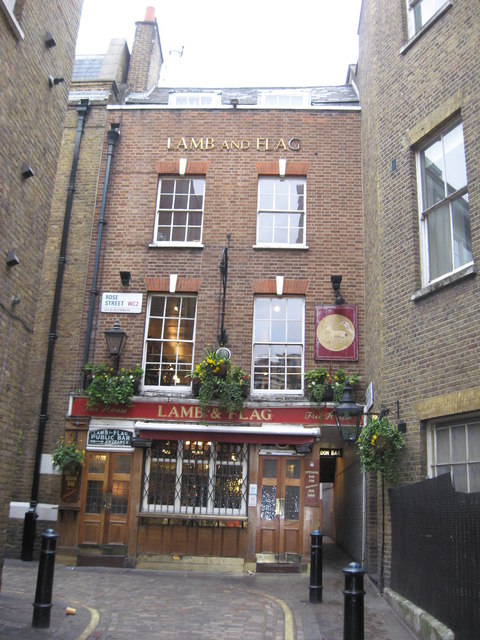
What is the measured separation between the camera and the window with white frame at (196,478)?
11.5 metres

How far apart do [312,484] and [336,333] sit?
3.07 m

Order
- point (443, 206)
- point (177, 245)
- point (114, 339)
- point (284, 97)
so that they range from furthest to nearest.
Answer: point (284, 97) < point (177, 245) < point (114, 339) < point (443, 206)

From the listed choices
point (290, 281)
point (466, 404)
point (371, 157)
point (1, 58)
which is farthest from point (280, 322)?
point (1, 58)

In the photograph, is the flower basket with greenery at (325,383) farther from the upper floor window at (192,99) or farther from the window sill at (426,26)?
the upper floor window at (192,99)

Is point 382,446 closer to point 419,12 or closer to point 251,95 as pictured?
point 419,12

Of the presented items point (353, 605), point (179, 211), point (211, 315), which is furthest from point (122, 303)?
point (353, 605)

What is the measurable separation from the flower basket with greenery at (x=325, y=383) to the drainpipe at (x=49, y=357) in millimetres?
5566

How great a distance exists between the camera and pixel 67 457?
37.4 feet

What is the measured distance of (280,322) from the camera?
12461 mm

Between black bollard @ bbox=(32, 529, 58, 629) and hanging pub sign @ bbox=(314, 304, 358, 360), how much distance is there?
679 centimetres

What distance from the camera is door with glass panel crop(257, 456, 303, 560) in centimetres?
1121

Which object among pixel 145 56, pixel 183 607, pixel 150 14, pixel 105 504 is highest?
pixel 150 14

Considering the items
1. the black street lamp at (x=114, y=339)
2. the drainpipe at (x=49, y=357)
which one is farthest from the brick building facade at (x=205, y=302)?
the black street lamp at (x=114, y=339)

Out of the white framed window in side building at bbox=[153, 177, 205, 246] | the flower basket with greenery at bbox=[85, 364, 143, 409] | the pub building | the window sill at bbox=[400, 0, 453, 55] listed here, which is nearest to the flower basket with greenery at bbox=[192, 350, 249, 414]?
the pub building
